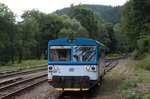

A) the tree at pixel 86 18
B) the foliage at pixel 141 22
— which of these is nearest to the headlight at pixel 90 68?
the foliage at pixel 141 22

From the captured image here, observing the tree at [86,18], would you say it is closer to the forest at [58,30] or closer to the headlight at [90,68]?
the forest at [58,30]

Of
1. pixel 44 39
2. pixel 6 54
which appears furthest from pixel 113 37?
pixel 6 54

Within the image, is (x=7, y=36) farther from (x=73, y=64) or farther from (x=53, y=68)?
(x=73, y=64)

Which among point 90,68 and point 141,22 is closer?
point 90,68

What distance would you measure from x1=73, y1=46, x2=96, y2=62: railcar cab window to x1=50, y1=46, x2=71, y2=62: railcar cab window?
31 centimetres

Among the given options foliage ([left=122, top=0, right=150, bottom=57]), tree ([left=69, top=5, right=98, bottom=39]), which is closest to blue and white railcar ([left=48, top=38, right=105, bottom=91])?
foliage ([left=122, top=0, right=150, bottom=57])

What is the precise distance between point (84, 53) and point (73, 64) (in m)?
0.70

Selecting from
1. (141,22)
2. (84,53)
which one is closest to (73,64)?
(84,53)

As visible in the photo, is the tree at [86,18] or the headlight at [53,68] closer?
the headlight at [53,68]

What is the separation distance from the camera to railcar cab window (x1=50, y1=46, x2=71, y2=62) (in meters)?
17.7

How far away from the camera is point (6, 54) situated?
61.7 meters

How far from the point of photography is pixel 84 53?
693 inches

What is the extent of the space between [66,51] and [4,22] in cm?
4435

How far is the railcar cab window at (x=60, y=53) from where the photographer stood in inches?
695
